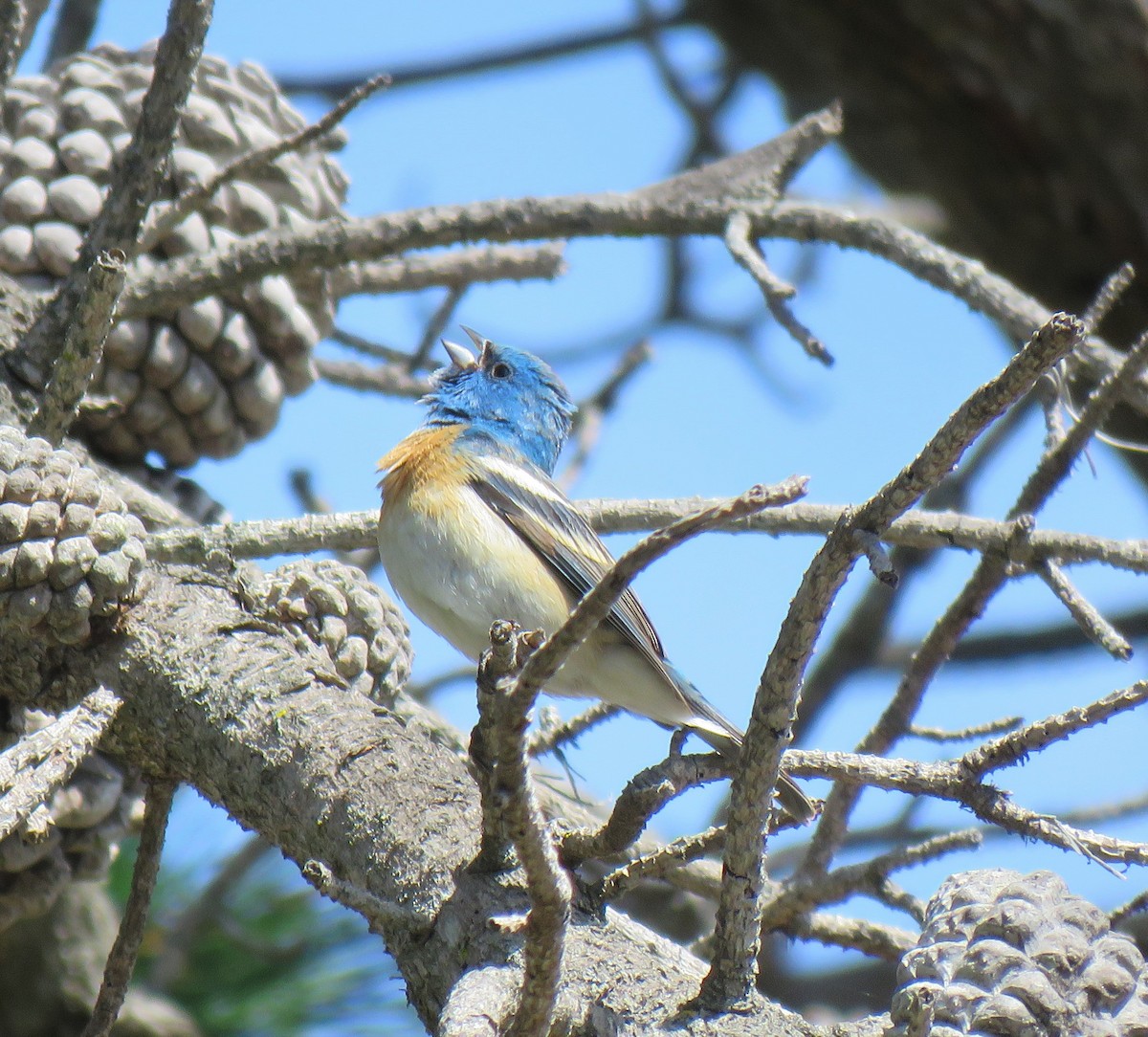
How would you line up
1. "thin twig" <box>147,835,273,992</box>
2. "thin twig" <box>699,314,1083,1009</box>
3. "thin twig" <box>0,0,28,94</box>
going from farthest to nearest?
"thin twig" <box>147,835,273,992</box> < "thin twig" <box>0,0,28,94</box> < "thin twig" <box>699,314,1083,1009</box>

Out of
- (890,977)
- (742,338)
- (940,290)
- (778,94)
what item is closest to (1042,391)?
(940,290)

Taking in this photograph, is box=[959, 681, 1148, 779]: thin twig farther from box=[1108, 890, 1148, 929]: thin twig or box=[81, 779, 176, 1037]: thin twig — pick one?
box=[81, 779, 176, 1037]: thin twig

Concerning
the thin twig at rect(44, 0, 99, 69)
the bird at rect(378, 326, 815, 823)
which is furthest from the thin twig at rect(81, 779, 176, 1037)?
the thin twig at rect(44, 0, 99, 69)

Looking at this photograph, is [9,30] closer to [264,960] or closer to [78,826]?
[78,826]

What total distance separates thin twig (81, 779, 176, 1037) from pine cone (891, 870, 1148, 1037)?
1214 mm

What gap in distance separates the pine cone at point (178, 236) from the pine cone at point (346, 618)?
74 centimetres

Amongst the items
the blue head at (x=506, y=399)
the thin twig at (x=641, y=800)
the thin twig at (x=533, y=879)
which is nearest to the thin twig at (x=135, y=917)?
the thin twig at (x=641, y=800)

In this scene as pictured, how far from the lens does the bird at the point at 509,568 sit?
348cm

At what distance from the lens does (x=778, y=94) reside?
6270 millimetres

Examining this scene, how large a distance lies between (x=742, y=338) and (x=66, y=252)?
10.5 ft

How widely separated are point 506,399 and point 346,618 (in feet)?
6.31

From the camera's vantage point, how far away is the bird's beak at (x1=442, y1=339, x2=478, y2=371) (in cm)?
450

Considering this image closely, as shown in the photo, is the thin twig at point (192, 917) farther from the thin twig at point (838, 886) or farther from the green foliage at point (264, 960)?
the thin twig at point (838, 886)

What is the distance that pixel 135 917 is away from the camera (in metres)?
2.22
